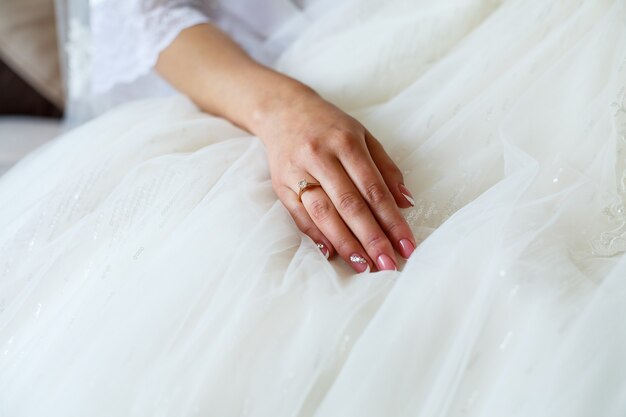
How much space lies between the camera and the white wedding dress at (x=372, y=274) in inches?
16.0

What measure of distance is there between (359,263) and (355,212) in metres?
0.05

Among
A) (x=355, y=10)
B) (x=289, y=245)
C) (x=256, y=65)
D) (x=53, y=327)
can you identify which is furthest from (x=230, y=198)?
(x=355, y=10)

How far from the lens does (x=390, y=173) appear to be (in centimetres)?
60

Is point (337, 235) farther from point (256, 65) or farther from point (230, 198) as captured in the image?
point (256, 65)

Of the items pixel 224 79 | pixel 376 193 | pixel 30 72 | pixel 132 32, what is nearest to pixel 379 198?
pixel 376 193

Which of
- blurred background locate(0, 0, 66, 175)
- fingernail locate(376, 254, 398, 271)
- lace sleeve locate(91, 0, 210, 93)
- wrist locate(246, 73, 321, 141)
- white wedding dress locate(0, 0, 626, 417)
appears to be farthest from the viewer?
blurred background locate(0, 0, 66, 175)

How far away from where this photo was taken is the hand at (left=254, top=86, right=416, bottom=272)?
536 mm

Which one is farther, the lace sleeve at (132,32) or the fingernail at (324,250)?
the lace sleeve at (132,32)

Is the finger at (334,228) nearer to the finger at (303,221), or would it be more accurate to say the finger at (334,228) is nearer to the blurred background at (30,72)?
the finger at (303,221)

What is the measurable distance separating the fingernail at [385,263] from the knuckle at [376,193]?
0.06 metres

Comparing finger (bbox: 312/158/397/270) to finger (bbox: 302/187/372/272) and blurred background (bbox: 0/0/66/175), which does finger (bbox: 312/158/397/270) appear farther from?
blurred background (bbox: 0/0/66/175)

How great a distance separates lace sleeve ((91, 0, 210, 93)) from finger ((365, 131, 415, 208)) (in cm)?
39

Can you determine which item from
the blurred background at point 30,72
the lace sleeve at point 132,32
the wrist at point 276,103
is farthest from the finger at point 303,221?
the blurred background at point 30,72

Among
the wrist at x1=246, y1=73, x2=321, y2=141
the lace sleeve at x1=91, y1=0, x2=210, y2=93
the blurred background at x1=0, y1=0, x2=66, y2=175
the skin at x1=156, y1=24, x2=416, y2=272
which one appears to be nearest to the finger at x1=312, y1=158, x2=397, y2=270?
the skin at x1=156, y1=24, x2=416, y2=272
